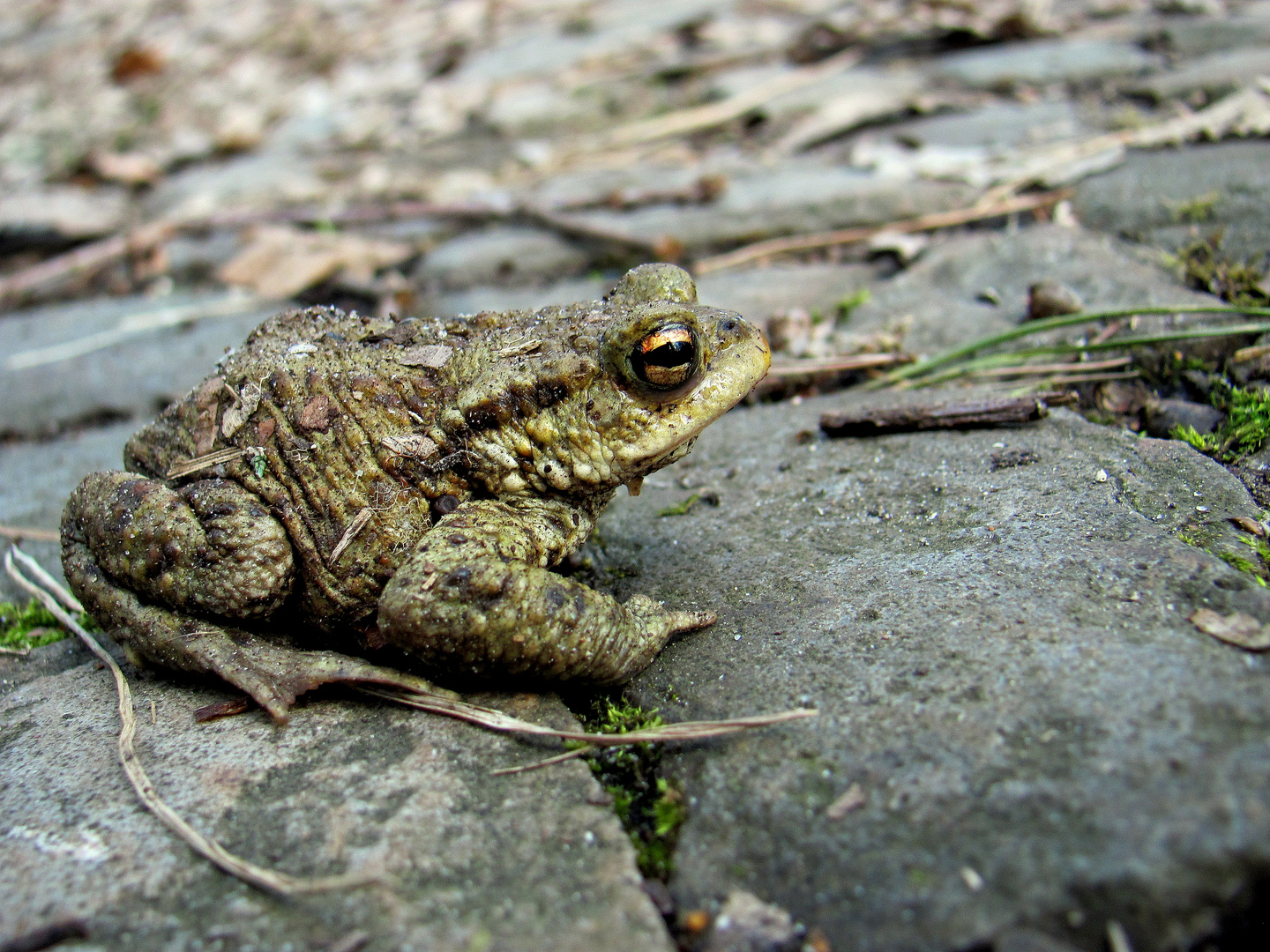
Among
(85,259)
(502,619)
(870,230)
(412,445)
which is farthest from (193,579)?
(85,259)

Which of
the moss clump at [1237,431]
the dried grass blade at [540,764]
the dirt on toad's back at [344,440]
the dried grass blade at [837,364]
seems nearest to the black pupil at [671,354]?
the dirt on toad's back at [344,440]

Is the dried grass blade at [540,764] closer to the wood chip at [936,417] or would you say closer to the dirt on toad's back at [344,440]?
the dirt on toad's back at [344,440]

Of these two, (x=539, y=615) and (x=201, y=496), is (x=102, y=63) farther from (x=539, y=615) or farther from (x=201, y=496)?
(x=539, y=615)

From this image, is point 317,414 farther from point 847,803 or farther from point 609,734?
point 847,803

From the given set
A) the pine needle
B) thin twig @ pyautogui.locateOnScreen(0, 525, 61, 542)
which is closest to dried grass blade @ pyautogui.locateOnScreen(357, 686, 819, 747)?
the pine needle

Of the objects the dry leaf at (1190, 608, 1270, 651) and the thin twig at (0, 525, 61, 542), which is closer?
the dry leaf at (1190, 608, 1270, 651)

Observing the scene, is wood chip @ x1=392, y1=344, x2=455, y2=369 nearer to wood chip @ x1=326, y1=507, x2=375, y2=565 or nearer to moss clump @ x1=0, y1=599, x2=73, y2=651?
wood chip @ x1=326, y1=507, x2=375, y2=565

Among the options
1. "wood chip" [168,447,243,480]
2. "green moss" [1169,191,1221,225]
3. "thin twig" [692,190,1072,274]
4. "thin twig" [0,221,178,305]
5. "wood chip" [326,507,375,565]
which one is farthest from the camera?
"thin twig" [0,221,178,305]
